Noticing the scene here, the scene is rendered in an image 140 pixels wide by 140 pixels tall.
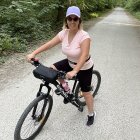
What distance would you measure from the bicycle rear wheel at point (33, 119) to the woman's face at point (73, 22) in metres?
1.03

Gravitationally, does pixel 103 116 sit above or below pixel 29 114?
below

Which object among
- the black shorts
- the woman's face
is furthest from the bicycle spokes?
the woman's face

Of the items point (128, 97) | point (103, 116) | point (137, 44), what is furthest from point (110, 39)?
point (103, 116)

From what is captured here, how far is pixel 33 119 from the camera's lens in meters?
4.16

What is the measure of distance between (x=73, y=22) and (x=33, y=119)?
1487 millimetres

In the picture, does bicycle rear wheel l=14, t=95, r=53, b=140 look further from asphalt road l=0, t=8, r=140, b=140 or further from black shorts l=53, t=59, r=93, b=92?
black shorts l=53, t=59, r=93, b=92

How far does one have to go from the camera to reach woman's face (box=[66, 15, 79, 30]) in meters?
3.92

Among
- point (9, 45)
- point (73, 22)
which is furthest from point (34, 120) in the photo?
point (9, 45)

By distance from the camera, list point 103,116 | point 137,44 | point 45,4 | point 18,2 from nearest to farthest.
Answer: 1. point 103,116
2. point 18,2
3. point 137,44
4. point 45,4

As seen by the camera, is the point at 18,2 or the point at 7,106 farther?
the point at 18,2

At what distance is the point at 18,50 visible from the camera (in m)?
9.69

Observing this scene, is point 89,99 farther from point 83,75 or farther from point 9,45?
point 9,45

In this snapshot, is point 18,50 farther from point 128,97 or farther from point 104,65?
point 128,97

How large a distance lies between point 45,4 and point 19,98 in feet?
30.1
